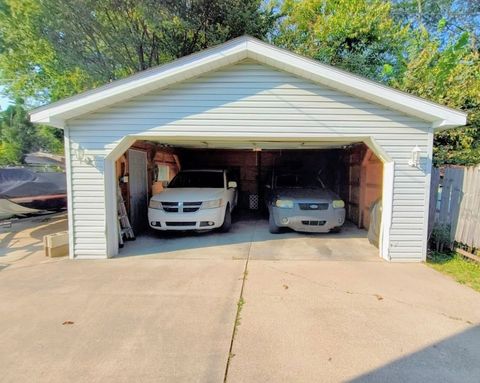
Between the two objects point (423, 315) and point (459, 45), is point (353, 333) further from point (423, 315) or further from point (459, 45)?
point (459, 45)

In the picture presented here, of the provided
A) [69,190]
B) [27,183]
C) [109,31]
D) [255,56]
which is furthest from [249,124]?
Answer: [109,31]

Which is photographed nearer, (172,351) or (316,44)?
(172,351)

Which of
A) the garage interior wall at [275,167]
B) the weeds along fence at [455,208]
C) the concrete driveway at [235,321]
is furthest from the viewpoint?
the garage interior wall at [275,167]

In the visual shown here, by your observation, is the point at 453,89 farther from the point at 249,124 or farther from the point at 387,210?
the point at 249,124

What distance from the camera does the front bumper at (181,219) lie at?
6.75 metres

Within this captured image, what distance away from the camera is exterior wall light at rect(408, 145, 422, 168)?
202 inches

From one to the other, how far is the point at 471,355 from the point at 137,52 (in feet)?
46.9

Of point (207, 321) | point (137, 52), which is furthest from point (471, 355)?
point (137, 52)

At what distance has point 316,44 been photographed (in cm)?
1502

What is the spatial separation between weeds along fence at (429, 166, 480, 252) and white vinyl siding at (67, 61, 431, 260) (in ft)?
2.51

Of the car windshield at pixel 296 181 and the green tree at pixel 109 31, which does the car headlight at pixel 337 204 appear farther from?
the green tree at pixel 109 31

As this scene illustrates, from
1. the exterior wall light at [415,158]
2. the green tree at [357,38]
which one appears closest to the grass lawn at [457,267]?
the exterior wall light at [415,158]

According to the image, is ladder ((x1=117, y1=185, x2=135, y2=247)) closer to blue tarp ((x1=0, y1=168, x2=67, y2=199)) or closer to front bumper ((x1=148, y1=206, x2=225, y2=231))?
front bumper ((x1=148, y1=206, x2=225, y2=231))

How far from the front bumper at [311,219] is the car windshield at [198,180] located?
2.05 m
